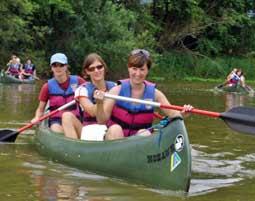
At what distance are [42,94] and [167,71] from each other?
25.8 meters

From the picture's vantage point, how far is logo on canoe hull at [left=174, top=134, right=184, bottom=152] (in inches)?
226

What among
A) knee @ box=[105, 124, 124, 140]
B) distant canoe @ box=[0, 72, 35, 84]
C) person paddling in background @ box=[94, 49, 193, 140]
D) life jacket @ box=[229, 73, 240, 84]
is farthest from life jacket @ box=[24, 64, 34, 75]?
knee @ box=[105, 124, 124, 140]

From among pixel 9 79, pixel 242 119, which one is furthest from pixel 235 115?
pixel 9 79

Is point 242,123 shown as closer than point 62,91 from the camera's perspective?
Yes

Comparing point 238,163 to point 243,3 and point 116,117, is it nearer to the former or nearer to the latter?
point 116,117

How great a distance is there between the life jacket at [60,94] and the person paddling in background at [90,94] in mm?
755

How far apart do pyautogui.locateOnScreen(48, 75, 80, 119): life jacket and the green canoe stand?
45.4 inches

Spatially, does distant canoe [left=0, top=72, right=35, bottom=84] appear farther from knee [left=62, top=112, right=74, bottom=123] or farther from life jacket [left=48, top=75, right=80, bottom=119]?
knee [left=62, top=112, right=74, bottom=123]

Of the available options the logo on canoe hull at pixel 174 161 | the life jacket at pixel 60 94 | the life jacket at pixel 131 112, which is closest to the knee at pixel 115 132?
the life jacket at pixel 131 112

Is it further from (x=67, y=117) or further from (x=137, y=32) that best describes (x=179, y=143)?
(x=137, y=32)

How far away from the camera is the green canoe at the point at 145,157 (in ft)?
18.9

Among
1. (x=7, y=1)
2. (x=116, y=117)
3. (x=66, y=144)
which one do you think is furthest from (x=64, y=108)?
(x=7, y=1)

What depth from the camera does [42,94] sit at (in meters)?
8.23

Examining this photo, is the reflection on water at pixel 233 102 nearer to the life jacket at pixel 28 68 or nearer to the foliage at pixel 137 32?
the foliage at pixel 137 32
